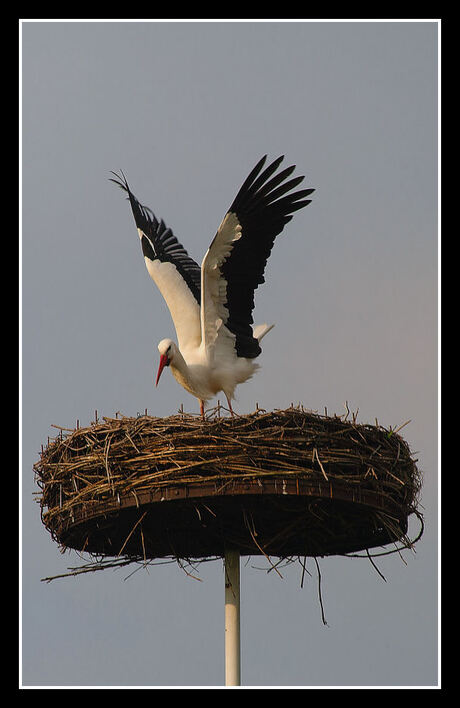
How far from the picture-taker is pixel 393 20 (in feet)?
34.3

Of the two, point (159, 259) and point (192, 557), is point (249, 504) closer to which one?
point (192, 557)

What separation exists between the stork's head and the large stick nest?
167cm

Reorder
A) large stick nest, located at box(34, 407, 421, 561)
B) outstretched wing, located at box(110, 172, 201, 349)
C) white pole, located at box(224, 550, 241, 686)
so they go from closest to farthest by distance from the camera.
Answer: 1. large stick nest, located at box(34, 407, 421, 561)
2. white pole, located at box(224, 550, 241, 686)
3. outstretched wing, located at box(110, 172, 201, 349)

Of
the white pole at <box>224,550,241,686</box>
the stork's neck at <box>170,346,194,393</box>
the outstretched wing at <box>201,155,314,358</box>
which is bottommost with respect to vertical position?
the white pole at <box>224,550,241,686</box>

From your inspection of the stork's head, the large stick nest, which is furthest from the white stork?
the large stick nest

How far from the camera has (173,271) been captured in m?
13.0

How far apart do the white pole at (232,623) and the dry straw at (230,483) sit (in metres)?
0.22

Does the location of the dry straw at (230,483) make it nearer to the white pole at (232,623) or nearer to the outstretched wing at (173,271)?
the white pole at (232,623)

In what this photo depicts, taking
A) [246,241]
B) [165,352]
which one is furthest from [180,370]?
[246,241]

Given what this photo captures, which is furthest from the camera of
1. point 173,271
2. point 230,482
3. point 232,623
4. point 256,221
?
point 173,271

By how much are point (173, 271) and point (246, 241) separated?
6.30ft

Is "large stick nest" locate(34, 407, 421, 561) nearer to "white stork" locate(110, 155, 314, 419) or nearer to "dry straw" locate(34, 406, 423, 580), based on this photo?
"dry straw" locate(34, 406, 423, 580)

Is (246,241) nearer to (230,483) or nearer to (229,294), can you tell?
(229,294)

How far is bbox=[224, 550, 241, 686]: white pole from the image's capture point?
9.79 m
